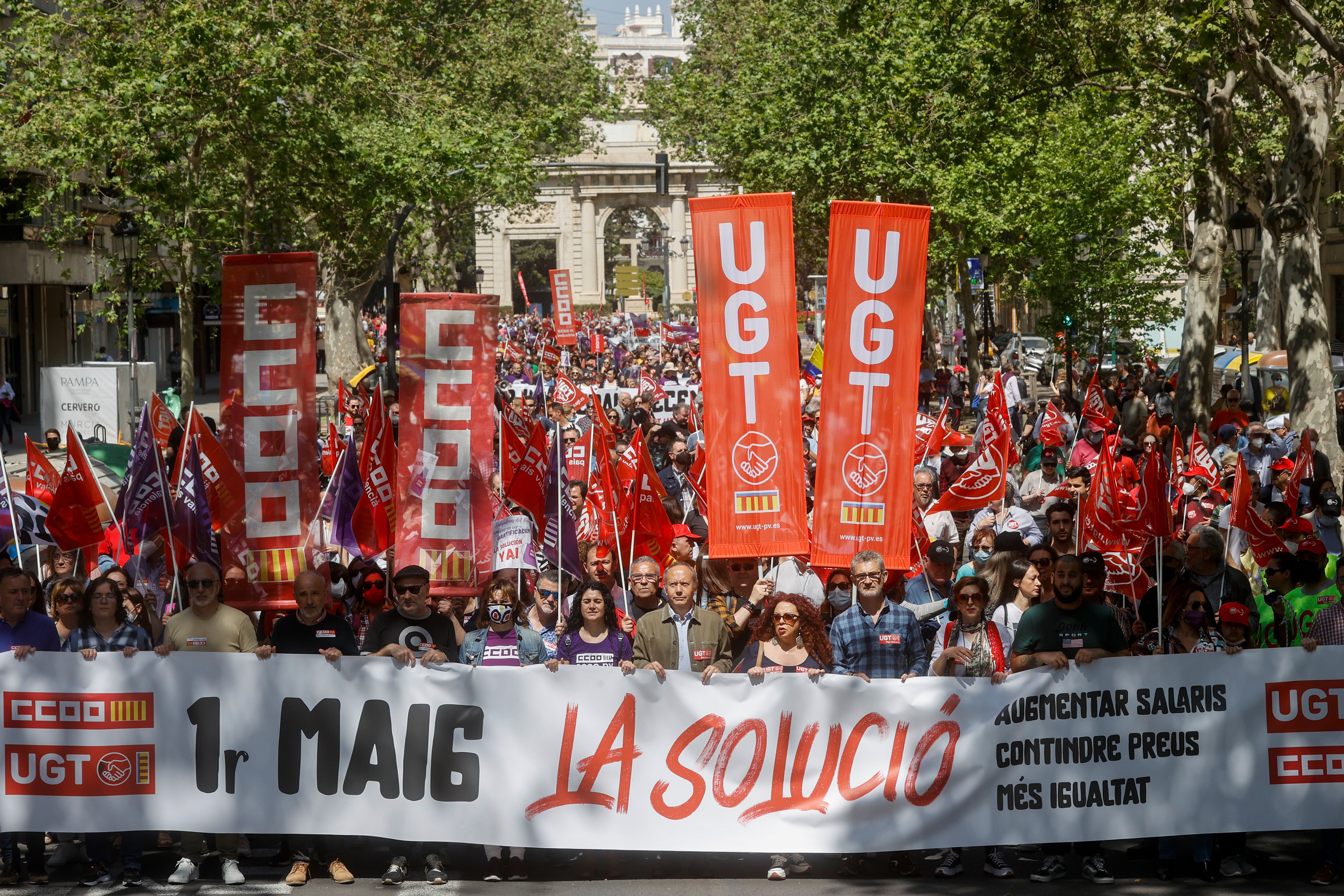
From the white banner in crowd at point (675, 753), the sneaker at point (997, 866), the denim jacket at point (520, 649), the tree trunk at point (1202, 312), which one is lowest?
the sneaker at point (997, 866)

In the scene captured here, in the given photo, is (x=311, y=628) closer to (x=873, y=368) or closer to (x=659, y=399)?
(x=873, y=368)

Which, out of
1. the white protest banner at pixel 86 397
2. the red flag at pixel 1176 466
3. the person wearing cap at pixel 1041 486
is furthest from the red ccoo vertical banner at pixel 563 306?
the person wearing cap at pixel 1041 486

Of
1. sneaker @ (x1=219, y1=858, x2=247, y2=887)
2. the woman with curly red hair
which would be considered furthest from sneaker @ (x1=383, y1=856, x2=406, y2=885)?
the woman with curly red hair

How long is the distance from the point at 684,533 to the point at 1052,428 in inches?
242

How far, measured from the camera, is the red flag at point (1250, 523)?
1102 cm

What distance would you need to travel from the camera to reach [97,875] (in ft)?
24.4

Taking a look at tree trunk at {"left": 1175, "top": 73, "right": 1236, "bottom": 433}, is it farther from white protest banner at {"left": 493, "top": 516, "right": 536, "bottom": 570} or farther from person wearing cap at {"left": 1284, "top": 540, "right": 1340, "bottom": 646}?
person wearing cap at {"left": 1284, "top": 540, "right": 1340, "bottom": 646}

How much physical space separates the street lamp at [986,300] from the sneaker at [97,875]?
28.0 meters

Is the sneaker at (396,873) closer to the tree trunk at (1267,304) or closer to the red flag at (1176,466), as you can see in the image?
the red flag at (1176,466)

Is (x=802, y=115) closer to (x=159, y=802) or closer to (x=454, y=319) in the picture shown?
(x=454, y=319)

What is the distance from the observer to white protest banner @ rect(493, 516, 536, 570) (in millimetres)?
10766

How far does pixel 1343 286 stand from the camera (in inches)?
1860

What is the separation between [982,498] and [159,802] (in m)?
6.55

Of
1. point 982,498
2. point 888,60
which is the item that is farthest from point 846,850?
point 888,60
